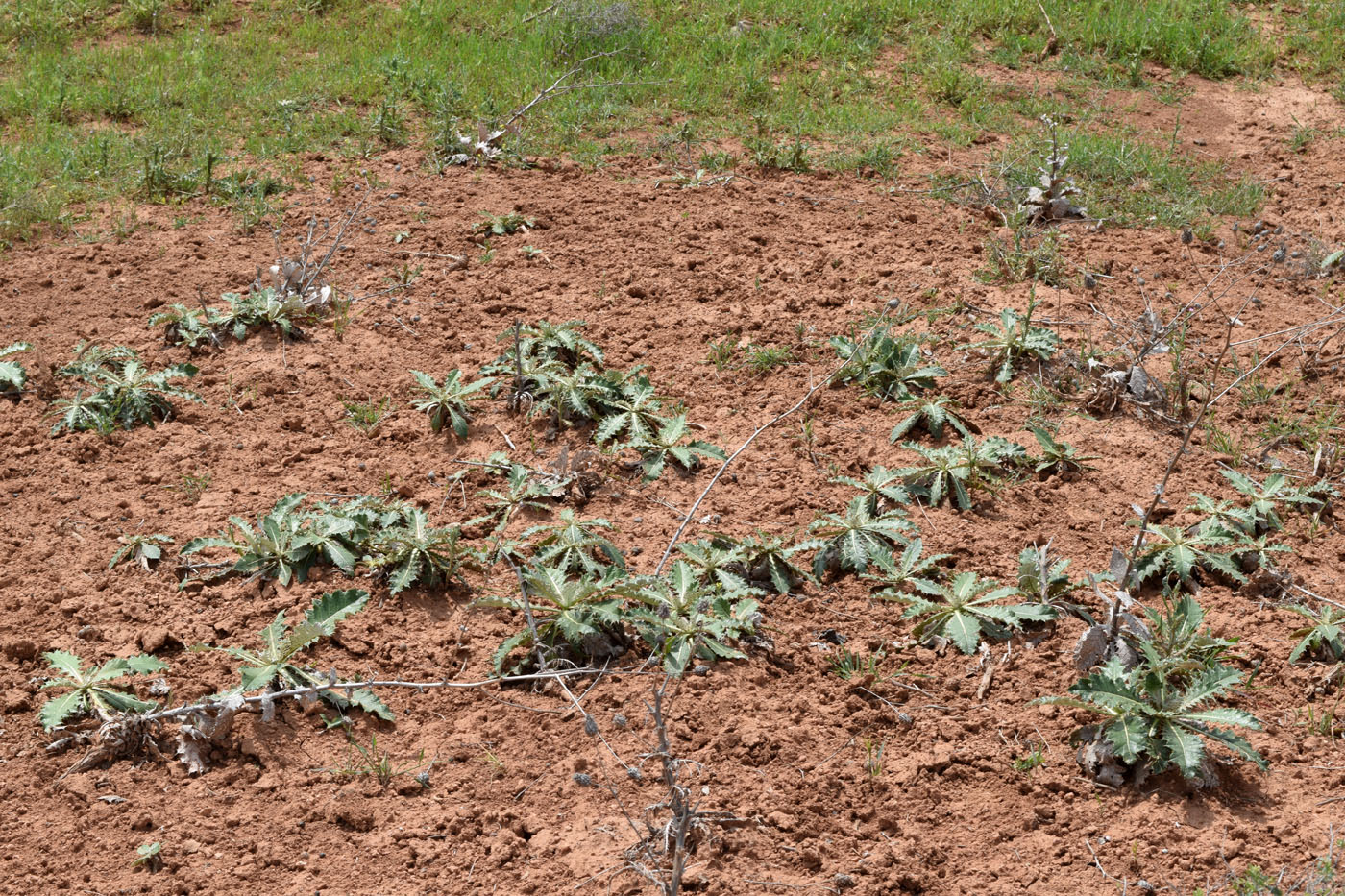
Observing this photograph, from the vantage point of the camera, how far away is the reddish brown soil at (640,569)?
3.21 m

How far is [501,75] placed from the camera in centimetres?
819

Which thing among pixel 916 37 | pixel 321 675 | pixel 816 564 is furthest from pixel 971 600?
pixel 916 37

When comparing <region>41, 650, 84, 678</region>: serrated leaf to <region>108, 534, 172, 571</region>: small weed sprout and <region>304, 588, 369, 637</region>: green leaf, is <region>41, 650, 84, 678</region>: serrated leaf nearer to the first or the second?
<region>108, 534, 172, 571</region>: small weed sprout

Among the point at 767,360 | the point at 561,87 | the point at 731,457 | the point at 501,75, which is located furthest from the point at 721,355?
the point at 501,75

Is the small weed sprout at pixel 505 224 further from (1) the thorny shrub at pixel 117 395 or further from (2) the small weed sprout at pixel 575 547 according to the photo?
(2) the small weed sprout at pixel 575 547

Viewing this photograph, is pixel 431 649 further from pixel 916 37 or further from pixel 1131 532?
pixel 916 37

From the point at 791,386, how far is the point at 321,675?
2.43 meters

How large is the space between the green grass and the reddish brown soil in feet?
2.67

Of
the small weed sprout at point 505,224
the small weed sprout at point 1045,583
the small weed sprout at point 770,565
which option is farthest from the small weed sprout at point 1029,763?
the small weed sprout at point 505,224

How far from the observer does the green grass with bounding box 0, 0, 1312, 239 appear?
23.7 ft

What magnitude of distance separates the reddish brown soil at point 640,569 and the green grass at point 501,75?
2.67 ft

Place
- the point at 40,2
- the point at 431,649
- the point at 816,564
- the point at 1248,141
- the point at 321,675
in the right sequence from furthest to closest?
1. the point at 40,2
2. the point at 1248,141
3. the point at 816,564
4. the point at 431,649
5. the point at 321,675

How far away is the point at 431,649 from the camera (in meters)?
3.90

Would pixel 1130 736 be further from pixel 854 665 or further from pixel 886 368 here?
pixel 886 368
